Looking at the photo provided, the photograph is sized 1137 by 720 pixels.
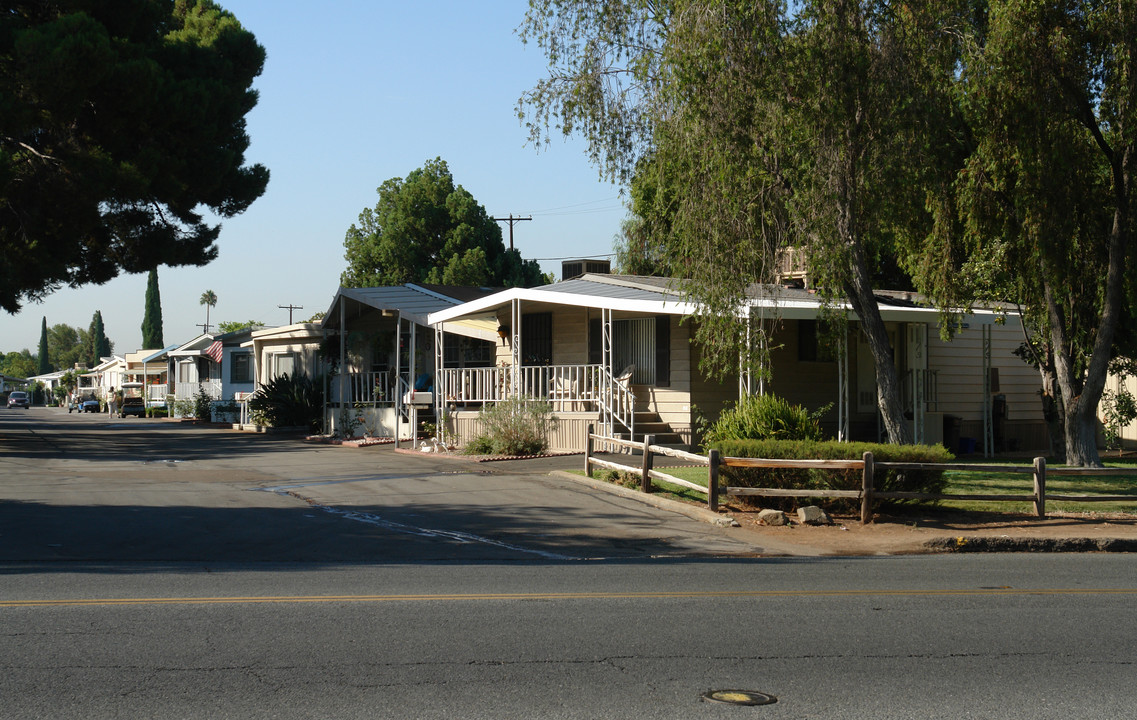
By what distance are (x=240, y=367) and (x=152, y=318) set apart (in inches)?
2251

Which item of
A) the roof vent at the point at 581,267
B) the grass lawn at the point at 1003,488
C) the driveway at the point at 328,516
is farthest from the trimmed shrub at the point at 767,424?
A: the roof vent at the point at 581,267

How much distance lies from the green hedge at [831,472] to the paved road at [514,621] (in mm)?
1379

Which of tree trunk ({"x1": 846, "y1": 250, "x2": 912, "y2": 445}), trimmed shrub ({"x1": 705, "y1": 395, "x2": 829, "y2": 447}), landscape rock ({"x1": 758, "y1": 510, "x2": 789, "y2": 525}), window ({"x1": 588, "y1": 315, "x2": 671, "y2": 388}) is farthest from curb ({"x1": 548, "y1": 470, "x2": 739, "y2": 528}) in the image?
window ({"x1": 588, "y1": 315, "x2": 671, "y2": 388})

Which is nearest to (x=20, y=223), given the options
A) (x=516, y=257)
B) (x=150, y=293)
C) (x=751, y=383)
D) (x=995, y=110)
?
(x=751, y=383)

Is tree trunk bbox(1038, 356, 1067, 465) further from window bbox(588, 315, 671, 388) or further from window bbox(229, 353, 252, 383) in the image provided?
window bbox(229, 353, 252, 383)

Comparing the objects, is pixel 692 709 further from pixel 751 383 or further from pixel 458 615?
pixel 751 383

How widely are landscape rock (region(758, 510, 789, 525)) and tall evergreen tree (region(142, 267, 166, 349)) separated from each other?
89.2m

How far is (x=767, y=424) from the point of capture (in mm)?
15883

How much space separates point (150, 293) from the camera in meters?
99.1

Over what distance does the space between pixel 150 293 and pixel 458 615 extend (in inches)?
3916

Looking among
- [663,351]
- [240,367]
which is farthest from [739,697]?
[240,367]

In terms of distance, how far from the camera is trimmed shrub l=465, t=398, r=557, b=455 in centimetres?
2158

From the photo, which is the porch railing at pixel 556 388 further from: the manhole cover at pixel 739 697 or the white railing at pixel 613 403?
the manhole cover at pixel 739 697

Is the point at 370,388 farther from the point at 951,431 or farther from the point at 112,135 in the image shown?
the point at 951,431
